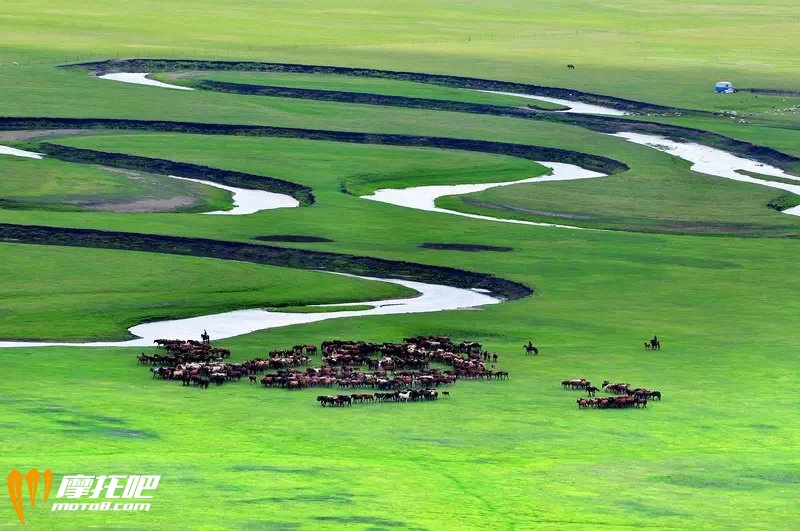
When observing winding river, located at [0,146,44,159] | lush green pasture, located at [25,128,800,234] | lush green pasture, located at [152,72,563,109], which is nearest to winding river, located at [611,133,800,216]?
lush green pasture, located at [25,128,800,234]

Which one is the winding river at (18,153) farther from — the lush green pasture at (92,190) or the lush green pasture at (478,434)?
the lush green pasture at (478,434)

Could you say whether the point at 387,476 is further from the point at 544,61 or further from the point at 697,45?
the point at 697,45

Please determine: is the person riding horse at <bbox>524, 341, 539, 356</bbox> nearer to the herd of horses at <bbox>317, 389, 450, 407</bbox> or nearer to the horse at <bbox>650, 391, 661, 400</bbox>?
the horse at <bbox>650, 391, 661, 400</bbox>

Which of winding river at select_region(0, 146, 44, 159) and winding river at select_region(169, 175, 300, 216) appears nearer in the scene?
winding river at select_region(169, 175, 300, 216)

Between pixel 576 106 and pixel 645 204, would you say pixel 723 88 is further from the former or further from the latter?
pixel 645 204

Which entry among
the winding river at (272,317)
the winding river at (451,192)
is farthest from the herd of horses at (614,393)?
the winding river at (451,192)
